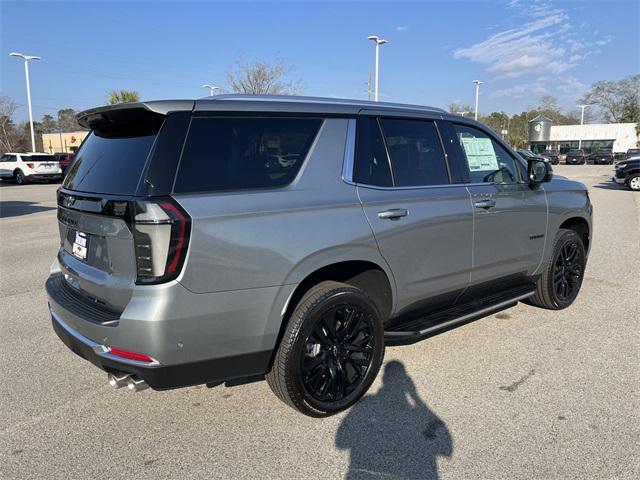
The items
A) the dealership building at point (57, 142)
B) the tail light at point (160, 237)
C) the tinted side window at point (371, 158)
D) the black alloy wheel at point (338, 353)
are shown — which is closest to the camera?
the tail light at point (160, 237)

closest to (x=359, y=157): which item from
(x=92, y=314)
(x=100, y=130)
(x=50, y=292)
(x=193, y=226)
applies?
(x=193, y=226)

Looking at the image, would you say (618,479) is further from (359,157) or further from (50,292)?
(50,292)

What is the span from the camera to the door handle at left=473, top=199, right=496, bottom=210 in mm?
3830

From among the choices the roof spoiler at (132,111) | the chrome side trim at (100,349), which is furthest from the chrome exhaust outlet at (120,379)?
the roof spoiler at (132,111)

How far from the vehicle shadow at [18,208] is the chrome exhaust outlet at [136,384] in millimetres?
12640

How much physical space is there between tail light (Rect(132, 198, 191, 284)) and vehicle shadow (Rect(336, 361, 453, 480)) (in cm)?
142

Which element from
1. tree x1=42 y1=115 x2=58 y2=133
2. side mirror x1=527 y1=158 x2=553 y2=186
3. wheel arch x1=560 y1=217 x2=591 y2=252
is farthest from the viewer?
tree x1=42 y1=115 x2=58 y2=133

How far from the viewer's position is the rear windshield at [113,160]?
101 inches

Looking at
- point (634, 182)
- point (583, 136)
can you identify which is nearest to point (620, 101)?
point (583, 136)

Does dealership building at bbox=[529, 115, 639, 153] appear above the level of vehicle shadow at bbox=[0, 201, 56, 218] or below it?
above

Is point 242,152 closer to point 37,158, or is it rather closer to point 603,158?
point 37,158

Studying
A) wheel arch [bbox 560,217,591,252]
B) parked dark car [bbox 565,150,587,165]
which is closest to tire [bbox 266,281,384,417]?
wheel arch [bbox 560,217,591,252]

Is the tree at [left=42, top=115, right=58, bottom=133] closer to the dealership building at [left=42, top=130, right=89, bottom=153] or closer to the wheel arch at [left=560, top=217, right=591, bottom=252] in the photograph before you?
the dealership building at [left=42, top=130, right=89, bottom=153]

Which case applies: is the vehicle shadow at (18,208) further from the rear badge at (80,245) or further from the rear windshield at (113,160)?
the rear badge at (80,245)
